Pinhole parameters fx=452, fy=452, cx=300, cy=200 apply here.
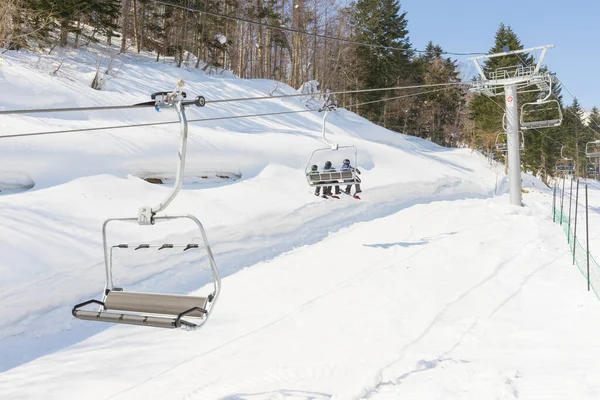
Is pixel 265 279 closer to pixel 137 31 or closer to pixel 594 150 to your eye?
pixel 137 31

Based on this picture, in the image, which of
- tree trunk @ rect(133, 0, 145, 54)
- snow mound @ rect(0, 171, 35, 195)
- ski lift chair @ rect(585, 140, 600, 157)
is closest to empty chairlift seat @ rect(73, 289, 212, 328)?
snow mound @ rect(0, 171, 35, 195)

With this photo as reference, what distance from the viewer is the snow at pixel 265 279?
5.06m

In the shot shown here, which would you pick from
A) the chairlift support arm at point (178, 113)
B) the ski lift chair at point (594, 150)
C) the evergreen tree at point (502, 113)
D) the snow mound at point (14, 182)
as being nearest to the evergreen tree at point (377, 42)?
the evergreen tree at point (502, 113)

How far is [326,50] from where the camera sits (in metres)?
38.2

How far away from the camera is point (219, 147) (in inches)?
635

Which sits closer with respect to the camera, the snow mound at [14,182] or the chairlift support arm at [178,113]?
the chairlift support arm at [178,113]

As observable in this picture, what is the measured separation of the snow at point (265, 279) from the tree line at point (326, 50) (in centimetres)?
1520

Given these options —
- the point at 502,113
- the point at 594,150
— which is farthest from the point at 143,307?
the point at 594,150

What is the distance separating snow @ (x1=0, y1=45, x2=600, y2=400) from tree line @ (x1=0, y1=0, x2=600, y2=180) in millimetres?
15199

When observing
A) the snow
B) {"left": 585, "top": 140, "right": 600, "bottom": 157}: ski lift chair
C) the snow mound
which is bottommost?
the snow

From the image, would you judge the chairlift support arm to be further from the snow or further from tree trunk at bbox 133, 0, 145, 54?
tree trunk at bbox 133, 0, 145, 54

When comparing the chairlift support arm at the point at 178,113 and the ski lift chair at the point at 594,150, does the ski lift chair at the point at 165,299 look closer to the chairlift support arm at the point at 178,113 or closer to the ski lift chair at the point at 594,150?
the chairlift support arm at the point at 178,113

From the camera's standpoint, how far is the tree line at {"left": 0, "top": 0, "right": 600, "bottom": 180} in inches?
1250

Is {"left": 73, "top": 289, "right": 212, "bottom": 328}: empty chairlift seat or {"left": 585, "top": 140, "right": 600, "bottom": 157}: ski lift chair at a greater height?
{"left": 585, "top": 140, "right": 600, "bottom": 157}: ski lift chair
